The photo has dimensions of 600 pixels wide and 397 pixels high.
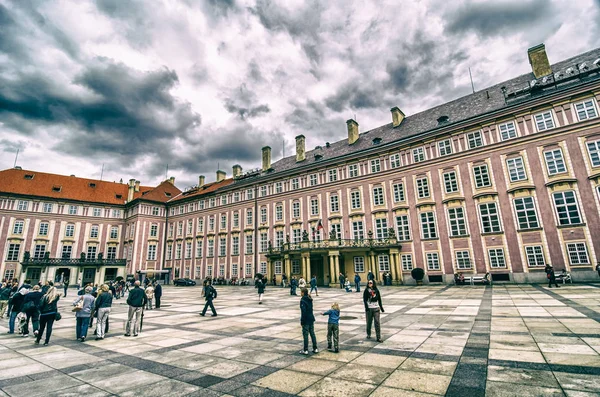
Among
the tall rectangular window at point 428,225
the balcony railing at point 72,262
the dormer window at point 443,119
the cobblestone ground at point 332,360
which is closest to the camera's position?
the cobblestone ground at point 332,360

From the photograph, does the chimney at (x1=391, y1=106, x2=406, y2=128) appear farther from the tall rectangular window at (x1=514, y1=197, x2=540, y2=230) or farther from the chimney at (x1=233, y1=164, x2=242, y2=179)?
the chimney at (x1=233, y1=164, x2=242, y2=179)

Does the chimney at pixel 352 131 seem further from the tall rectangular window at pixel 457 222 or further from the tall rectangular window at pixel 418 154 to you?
the tall rectangular window at pixel 457 222

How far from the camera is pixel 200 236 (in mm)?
52500

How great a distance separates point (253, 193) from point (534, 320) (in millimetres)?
40988

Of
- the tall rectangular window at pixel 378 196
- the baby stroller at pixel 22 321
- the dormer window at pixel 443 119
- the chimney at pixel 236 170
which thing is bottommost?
the baby stroller at pixel 22 321

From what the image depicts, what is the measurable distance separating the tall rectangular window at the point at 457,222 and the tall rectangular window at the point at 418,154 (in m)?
6.43

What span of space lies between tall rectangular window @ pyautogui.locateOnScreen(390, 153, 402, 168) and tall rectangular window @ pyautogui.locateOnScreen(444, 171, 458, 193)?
5.28 metres

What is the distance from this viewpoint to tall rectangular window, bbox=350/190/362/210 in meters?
36.6

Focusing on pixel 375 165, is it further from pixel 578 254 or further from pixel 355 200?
pixel 578 254

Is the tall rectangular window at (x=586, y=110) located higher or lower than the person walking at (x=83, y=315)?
higher

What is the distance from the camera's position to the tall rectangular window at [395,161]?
113 feet

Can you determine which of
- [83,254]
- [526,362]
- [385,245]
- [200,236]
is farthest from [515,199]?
[83,254]

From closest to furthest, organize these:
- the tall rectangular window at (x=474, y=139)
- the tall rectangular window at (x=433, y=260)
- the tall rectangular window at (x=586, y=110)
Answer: the tall rectangular window at (x=586, y=110) < the tall rectangular window at (x=474, y=139) < the tall rectangular window at (x=433, y=260)

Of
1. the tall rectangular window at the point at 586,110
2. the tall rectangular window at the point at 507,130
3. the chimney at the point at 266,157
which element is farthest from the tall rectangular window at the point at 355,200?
the tall rectangular window at the point at 586,110
